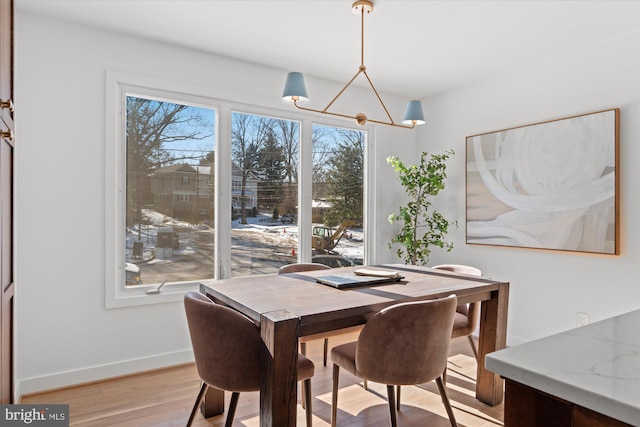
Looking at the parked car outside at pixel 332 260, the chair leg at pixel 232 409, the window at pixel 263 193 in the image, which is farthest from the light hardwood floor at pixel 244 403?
the parked car outside at pixel 332 260

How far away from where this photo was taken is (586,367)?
718mm

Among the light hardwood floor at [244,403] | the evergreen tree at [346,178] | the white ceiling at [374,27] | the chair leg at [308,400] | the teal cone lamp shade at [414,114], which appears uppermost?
the white ceiling at [374,27]

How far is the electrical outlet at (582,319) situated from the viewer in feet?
9.77

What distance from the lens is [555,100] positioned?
10.6 ft

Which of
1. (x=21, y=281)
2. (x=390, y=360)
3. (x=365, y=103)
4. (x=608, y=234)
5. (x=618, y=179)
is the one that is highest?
(x=365, y=103)

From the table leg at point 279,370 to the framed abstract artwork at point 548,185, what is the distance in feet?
8.48

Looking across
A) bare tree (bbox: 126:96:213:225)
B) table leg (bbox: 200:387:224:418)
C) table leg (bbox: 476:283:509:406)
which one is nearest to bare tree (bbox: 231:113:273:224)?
bare tree (bbox: 126:96:213:225)

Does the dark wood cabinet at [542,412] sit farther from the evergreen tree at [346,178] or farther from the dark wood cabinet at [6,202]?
the evergreen tree at [346,178]

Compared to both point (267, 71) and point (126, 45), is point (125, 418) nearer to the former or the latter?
point (126, 45)

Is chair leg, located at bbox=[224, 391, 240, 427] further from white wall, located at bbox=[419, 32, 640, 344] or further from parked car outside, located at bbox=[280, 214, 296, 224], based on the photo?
white wall, located at bbox=[419, 32, 640, 344]

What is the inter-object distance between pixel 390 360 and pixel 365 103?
9.75 ft

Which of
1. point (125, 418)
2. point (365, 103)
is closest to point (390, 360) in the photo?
point (125, 418)

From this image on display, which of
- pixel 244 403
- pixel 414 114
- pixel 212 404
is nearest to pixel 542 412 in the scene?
pixel 212 404

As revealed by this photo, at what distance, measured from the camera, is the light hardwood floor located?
7.25 ft
